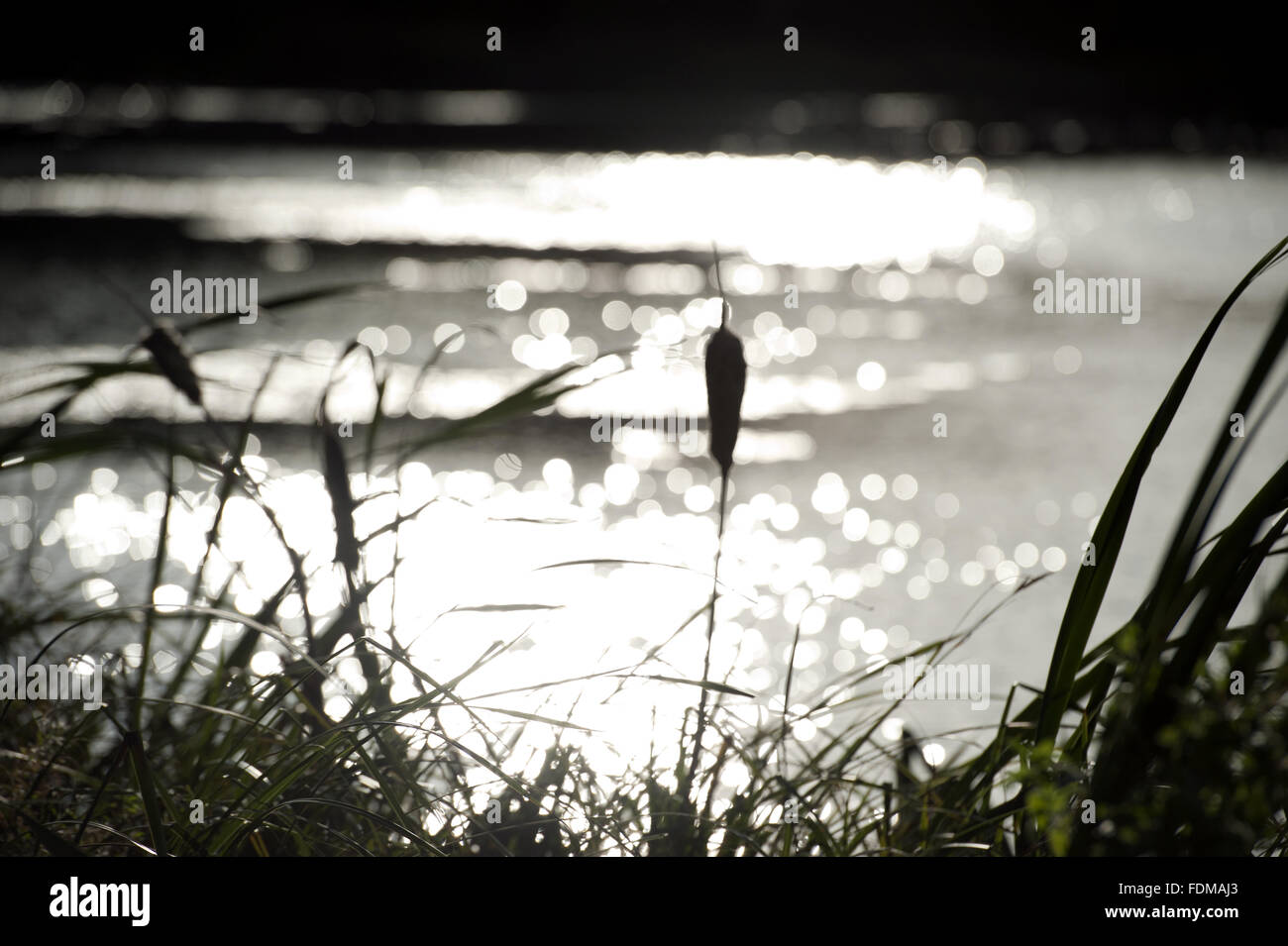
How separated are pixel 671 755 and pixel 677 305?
17.9 feet

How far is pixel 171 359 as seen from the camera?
130 centimetres

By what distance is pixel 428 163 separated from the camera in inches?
555

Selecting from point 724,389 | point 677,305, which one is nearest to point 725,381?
point 724,389

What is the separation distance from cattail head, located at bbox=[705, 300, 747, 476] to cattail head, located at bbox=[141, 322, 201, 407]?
59cm

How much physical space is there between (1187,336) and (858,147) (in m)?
11.3

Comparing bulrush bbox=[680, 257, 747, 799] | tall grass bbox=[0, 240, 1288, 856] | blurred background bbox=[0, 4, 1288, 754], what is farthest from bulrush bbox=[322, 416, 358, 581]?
bulrush bbox=[680, 257, 747, 799]

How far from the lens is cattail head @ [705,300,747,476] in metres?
1.10

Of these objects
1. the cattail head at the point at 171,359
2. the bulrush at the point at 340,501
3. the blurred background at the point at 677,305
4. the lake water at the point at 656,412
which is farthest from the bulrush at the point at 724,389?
the cattail head at the point at 171,359

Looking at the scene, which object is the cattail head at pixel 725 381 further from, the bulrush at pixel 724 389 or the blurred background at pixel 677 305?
the blurred background at pixel 677 305

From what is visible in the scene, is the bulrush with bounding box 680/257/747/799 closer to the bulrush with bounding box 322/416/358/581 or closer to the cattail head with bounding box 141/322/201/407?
the bulrush with bounding box 322/416/358/581

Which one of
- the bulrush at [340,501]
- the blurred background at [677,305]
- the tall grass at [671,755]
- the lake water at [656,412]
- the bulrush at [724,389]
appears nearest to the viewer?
the tall grass at [671,755]

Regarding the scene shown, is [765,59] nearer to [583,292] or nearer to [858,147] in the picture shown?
[858,147]

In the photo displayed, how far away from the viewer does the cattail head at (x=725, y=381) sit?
43.3 inches
